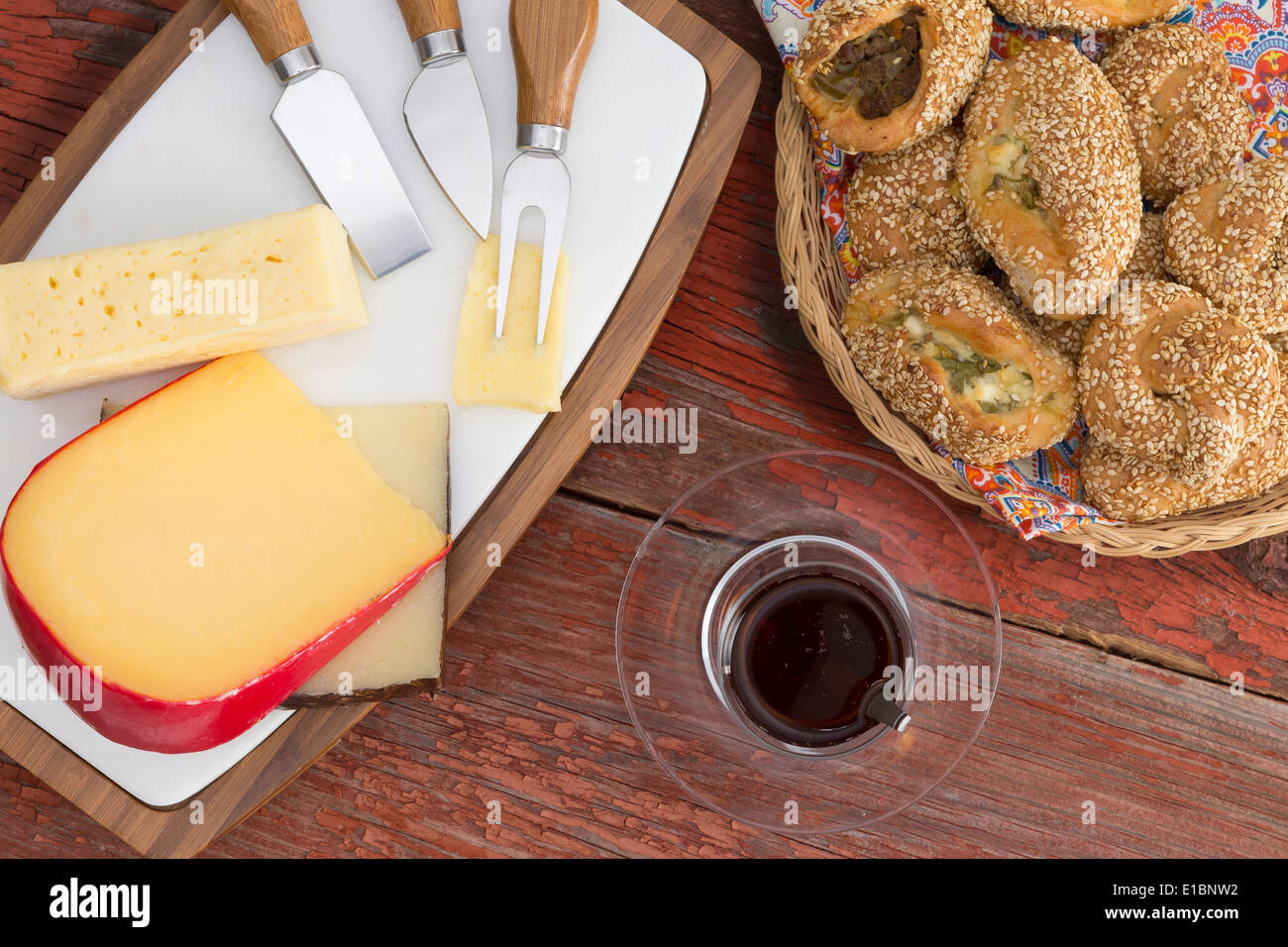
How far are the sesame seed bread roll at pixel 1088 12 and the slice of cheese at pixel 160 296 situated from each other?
84 centimetres

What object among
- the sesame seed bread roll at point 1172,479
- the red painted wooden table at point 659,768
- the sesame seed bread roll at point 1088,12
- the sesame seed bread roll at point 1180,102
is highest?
the sesame seed bread roll at point 1088,12

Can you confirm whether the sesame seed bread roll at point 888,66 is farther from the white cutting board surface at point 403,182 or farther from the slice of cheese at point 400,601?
the slice of cheese at point 400,601

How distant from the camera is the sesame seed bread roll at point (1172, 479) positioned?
1.06 metres

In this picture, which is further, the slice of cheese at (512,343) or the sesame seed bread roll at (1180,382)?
the slice of cheese at (512,343)

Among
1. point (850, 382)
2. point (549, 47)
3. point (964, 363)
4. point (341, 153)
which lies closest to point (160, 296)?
point (341, 153)

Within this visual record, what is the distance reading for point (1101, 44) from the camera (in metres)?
1.15

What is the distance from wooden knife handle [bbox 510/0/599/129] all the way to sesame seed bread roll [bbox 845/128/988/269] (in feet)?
1.22

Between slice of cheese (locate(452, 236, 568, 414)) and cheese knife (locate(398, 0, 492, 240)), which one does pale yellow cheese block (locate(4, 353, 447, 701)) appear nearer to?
slice of cheese (locate(452, 236, 568, 414))

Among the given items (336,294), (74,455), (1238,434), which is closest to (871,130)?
(1238,434)

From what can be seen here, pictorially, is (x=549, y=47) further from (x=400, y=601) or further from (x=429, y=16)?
(x=400, y=601)

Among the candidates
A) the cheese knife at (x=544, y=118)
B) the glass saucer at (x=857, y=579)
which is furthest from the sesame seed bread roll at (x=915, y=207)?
the cheese knife at (x=544, y=118)

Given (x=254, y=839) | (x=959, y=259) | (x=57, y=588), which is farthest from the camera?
(x=254, y=839)

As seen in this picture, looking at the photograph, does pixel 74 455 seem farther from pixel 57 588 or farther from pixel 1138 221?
pixel 1138 221

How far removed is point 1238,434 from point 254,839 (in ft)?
4.33
